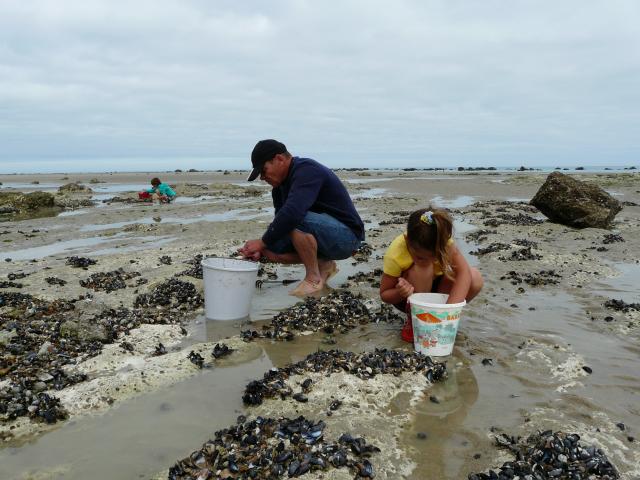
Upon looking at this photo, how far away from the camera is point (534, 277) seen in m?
7.15

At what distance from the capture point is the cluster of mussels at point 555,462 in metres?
2.68

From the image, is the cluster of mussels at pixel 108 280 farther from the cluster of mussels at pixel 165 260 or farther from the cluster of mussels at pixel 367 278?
the cluster of mussels at pixel 367 278

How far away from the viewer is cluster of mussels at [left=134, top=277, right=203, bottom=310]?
20.0 feet

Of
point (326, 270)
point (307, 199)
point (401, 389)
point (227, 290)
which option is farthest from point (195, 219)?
point (401, 389)

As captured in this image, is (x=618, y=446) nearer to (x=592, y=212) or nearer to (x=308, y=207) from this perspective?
(x=308, y=207)

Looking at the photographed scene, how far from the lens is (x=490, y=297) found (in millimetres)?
6211

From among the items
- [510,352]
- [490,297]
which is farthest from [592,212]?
[510,352]

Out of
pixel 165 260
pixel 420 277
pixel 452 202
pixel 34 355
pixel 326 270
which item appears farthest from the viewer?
pixel 452 202

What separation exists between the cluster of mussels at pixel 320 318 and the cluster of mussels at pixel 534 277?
8.00ft

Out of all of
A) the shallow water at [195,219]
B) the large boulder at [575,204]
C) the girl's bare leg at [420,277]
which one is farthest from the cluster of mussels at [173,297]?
the large boulder at [575,204]

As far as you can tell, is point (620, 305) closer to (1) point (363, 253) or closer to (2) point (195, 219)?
(1) point (363, 253)

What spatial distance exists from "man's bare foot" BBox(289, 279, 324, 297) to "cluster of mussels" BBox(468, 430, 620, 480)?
148 inches

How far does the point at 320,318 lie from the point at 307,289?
48.7 inches

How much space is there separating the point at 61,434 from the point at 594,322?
498cm
